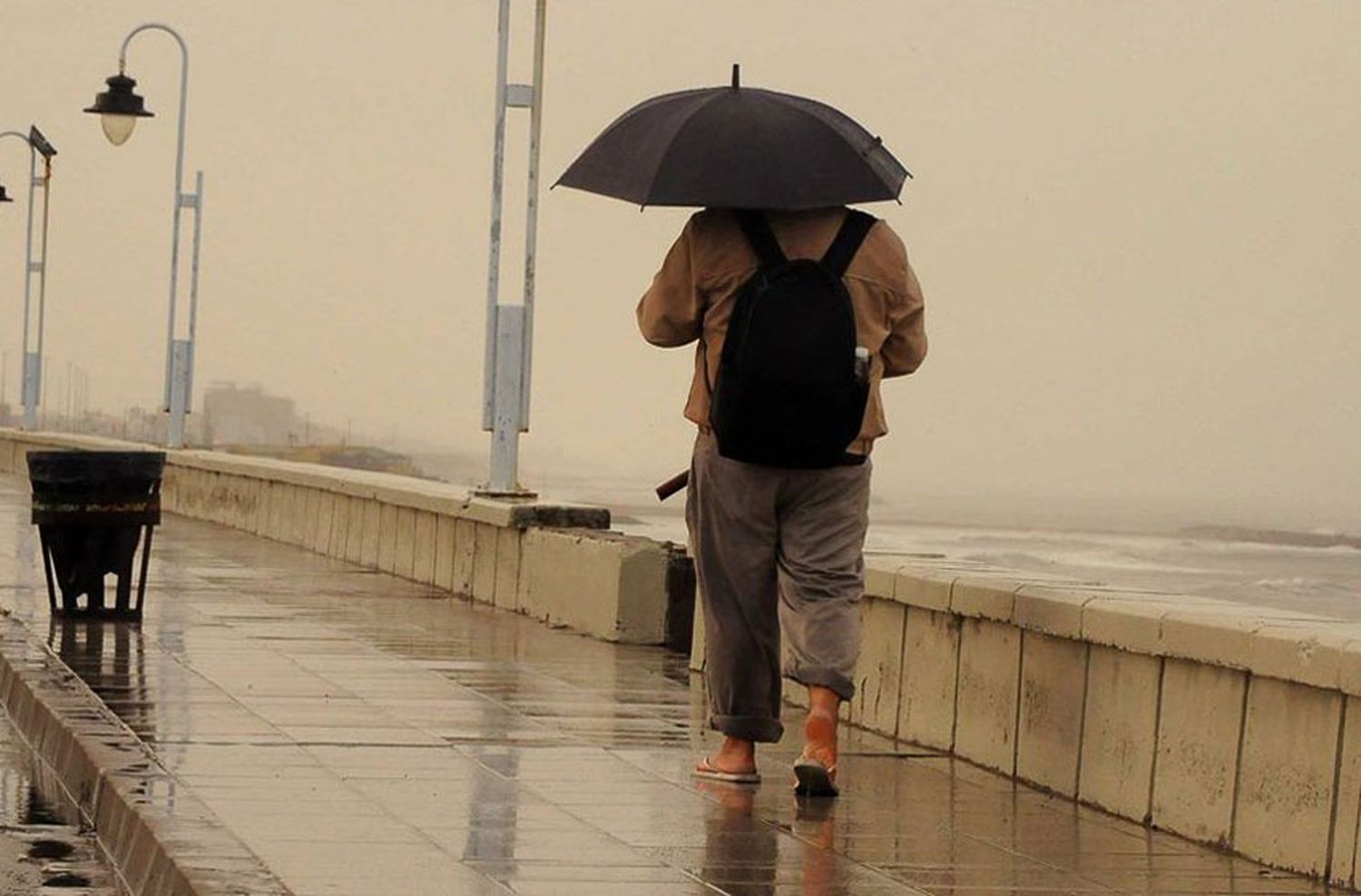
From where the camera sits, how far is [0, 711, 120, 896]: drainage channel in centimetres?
812

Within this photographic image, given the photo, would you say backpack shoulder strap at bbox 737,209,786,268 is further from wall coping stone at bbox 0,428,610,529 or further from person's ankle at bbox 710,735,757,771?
wall coping stone at bbox 0,428,610,529

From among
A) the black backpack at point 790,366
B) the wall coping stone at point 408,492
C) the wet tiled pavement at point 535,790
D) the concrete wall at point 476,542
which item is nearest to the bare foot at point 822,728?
the wet tiled pavement at point 535,790

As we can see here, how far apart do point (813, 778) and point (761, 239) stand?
156 centimetres

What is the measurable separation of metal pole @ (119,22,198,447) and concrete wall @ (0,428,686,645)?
25.4ft

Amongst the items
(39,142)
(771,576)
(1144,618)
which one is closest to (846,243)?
(771,576)

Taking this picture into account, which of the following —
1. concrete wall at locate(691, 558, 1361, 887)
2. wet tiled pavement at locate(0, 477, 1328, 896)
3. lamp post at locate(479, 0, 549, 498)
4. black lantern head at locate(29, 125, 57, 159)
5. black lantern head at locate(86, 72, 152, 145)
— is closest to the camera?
wet tiled pavement at locate(0, 477, 1328, 896)

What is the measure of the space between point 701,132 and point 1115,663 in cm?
195

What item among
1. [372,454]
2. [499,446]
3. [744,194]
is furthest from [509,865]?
[372,454]

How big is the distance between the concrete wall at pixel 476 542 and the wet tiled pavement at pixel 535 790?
49 centimetres

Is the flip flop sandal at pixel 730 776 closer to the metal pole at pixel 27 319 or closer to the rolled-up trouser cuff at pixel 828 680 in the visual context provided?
the rolled-up trouser cuff at pixel 828 680

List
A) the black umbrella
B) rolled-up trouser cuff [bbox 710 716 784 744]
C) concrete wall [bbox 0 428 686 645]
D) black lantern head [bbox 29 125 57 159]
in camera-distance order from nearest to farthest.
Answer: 1. the black umbrella
2. rolled-up trouser cuff [bbox 710 716 784 744]
3. concrete wall [bbox 0 428 686 645]
4. black lantern head [bbox 29 125 57 159]

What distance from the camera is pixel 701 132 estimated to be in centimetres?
916

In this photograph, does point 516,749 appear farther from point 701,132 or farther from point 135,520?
point 135,520

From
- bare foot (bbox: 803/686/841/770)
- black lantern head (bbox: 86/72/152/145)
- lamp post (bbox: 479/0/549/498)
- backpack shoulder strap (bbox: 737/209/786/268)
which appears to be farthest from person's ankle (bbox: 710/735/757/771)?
black lantern head (bbox: 86/72/152/145)
